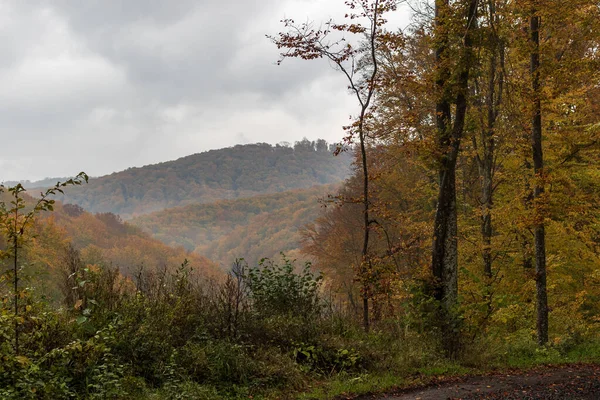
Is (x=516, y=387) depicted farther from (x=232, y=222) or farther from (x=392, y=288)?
(x=232, y=222)

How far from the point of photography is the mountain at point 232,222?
108750 millimetres

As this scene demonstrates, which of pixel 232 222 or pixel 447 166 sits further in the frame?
pixel 232 222

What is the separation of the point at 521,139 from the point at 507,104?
1083 mm

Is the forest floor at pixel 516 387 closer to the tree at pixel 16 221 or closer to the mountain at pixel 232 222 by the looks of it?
the tree at pixel 16 221

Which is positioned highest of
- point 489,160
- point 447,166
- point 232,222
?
point 489,160

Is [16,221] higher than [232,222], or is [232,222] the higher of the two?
[16,221]

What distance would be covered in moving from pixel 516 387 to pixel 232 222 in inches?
6021

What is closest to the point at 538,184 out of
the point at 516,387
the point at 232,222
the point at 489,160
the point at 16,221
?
the point at 489,160

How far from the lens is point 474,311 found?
9797 millimetres

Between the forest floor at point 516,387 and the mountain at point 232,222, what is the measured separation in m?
94.0

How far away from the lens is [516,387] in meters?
6.37

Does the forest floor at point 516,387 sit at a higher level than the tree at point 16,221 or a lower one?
lower

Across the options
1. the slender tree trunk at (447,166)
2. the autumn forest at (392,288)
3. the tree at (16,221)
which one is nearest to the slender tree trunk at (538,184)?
the autumn forest at (392,288)

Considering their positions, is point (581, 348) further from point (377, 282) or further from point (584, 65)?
point (584, 65)
